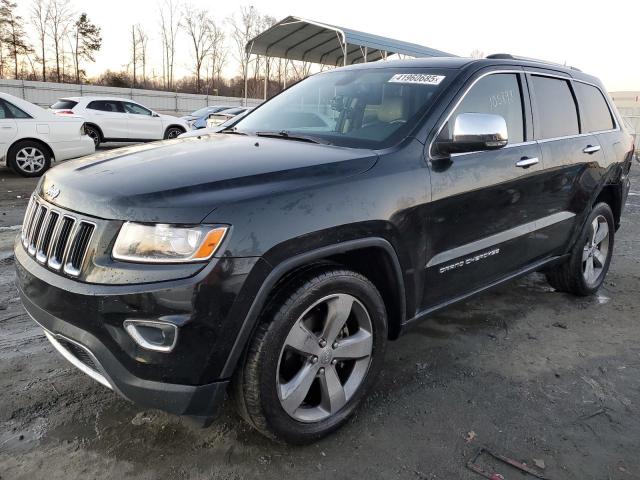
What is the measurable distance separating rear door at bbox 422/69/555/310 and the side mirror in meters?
0.08

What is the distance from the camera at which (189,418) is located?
6.58 feet

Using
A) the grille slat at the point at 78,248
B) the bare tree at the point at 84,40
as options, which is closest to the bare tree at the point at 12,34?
the bare tree at the point at 84,40

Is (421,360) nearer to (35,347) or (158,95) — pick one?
(35,347)

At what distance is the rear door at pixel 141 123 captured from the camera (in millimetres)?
14944

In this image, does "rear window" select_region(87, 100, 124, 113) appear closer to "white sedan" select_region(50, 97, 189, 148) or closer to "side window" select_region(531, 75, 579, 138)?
"white sedan" select_region(50, 97, 189, 148)

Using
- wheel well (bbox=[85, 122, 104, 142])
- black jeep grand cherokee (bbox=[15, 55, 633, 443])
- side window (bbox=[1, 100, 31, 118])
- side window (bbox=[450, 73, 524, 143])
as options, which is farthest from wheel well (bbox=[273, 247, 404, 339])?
wheel well (bbox=[85, 122, 104, 142])

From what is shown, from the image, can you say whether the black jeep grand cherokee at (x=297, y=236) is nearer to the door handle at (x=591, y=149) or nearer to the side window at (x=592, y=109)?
the door handle at (x=591, y=149)

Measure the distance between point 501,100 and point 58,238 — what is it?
270 centimetres

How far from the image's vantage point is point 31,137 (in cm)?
919

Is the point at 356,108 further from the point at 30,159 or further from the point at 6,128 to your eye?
the point at 30,159

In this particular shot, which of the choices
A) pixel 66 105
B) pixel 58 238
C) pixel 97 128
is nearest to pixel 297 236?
pixel 58 238

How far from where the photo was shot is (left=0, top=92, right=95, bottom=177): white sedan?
895 cm

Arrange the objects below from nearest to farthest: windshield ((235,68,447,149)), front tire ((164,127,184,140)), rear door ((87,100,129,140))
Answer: windshield ((235,68,447,149)) → rear door ((87,100,129,140)) → front tire ((164,127,184,140))

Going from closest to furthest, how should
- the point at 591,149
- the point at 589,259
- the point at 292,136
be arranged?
the point at 292,136 < the point at 591,149 < the point at 589,259
